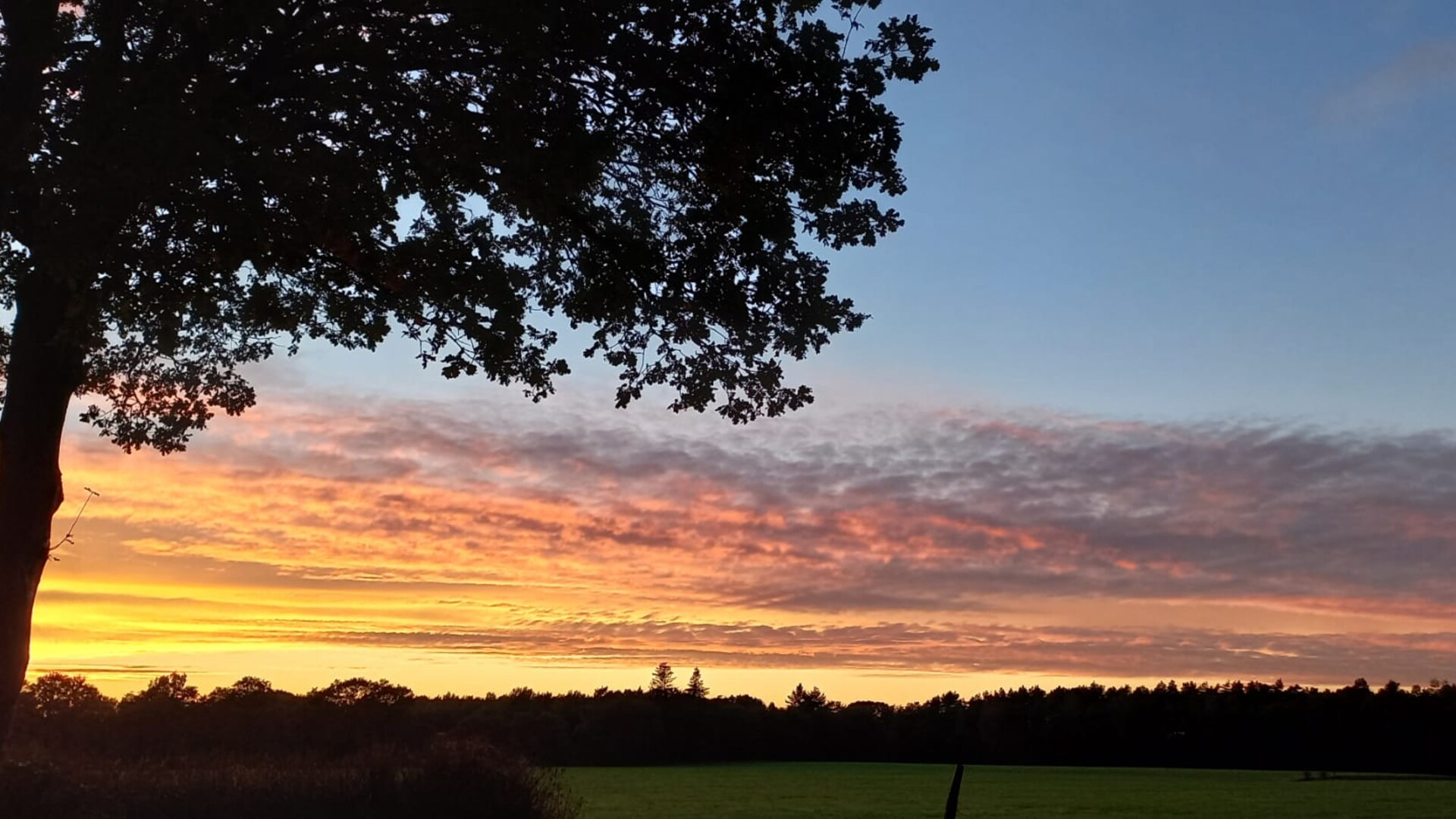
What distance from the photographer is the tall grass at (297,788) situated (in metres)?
18.5

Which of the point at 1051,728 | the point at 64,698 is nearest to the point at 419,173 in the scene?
the point at 64,698

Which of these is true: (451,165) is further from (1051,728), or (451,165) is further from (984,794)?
(1051,728)

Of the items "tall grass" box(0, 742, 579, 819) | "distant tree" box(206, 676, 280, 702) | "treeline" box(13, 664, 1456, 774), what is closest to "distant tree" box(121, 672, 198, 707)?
"distant tree" box(206, 676, 280, 702)

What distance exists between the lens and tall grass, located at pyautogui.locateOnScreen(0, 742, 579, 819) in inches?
729

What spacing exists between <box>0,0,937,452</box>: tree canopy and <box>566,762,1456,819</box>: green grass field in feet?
86.0

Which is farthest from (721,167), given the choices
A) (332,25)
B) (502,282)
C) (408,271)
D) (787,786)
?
(787,786)

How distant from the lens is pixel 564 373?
17.2 metres

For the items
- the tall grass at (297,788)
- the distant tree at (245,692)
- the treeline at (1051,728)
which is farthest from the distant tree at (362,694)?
the treeline at (1051,728)

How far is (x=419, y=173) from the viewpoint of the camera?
49.6 feet

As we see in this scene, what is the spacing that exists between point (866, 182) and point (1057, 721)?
292 ft

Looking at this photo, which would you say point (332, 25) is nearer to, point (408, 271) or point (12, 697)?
point (408, 271)

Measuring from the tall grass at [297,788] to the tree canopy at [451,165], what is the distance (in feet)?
25.9

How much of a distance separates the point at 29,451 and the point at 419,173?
229 inches

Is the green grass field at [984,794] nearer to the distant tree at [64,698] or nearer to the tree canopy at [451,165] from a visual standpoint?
the distant tree at [64,698]
